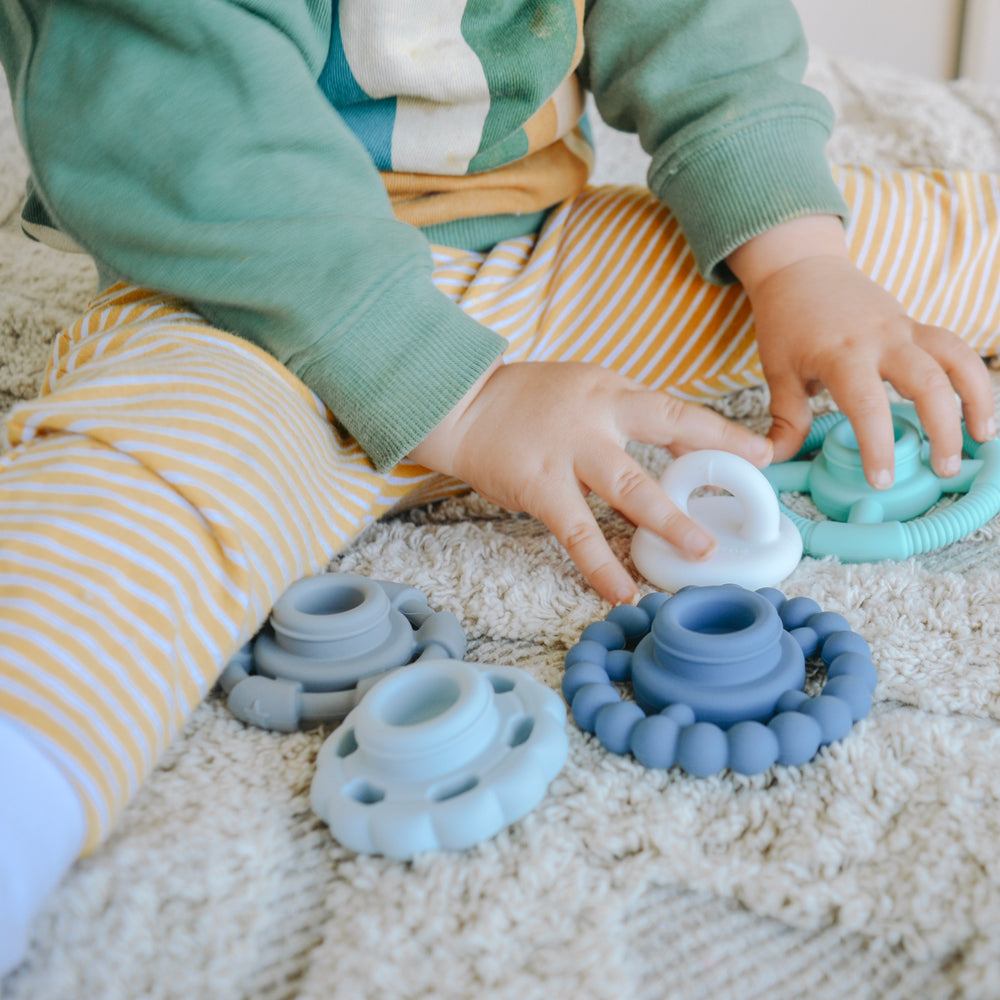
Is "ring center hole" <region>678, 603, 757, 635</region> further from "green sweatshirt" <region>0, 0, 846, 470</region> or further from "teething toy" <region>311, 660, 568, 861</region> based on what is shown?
"green sweatshirt" <region>0, 0, 846, 470</region>

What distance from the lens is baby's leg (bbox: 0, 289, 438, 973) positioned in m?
0.39

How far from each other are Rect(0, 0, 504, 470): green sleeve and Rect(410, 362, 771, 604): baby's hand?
0.03 meters

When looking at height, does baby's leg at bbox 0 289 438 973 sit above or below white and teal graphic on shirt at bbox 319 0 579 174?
below

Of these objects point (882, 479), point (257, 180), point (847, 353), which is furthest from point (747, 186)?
point (257, 180)

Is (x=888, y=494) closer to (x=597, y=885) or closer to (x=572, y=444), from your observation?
(x=572, y=444)

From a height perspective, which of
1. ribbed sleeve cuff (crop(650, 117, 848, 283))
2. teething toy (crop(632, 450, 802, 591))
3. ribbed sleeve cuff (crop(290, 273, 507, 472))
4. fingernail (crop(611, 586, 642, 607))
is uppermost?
ribbed sleeve cuff (crop(650, 117, 848, 283))

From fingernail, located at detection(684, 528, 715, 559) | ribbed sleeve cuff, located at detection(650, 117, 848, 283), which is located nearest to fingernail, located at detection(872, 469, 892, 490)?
fingernail, located at detection(684, 528, 715, 559)

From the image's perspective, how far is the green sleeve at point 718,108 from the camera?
774 mm

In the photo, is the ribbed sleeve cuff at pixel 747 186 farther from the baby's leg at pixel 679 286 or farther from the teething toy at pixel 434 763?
the teething toy at pixel 434 763

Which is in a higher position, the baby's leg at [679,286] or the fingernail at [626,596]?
the baby's leg at [679,286]

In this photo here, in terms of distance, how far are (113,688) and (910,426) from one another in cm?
55

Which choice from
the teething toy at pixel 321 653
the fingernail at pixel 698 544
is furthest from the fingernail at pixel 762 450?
the teething toy at pixel 321 653

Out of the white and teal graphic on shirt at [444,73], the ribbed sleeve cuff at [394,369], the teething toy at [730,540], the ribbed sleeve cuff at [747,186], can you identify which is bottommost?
the teething toy at [730,540]

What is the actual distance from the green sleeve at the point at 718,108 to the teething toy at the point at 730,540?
26cm
